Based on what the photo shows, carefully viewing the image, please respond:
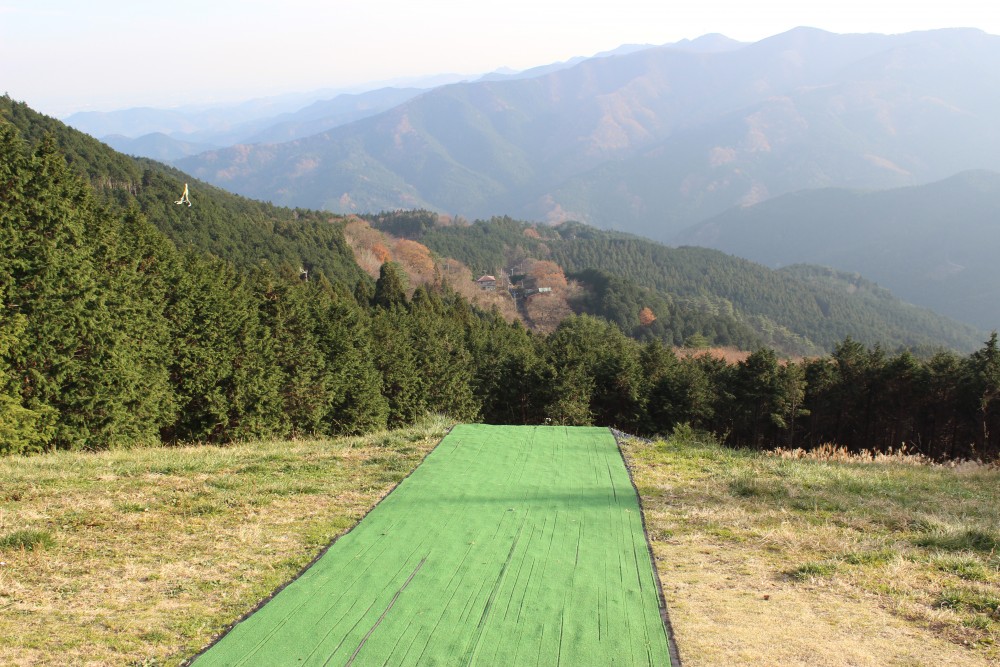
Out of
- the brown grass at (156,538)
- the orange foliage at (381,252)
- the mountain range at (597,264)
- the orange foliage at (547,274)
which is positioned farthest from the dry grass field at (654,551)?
the orange foliage at (547,274)

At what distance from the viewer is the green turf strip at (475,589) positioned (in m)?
5.73

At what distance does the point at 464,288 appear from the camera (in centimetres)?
12406

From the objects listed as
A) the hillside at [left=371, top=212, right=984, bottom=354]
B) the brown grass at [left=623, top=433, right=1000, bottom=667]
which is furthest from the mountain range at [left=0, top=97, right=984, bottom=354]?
the brown grass at [left=623, top=433, right=1000, bottom=667]

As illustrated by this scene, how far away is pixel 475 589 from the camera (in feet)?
23.1

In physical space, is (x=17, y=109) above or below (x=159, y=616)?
above

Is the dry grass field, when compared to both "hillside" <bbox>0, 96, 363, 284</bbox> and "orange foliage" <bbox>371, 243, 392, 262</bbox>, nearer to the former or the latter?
"hillside" <bbox>0, 96, 363, 284</bbox>

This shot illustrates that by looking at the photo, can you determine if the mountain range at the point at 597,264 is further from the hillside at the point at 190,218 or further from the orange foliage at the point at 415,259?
the orange foliage at the point at 415,259

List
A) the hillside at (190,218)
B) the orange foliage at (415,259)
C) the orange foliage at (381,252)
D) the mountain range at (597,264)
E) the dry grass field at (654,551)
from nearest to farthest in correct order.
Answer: the dry grass field at (654,551)
the hillside at (190,218)
the mountain range at (597,264)
the orange foliage at (381,252)
the orange foliage at (415,259)

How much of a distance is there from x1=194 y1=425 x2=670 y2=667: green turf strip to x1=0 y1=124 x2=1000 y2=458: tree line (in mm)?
11573

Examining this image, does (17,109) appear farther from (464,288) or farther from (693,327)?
(693,327)

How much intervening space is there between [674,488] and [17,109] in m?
93.0

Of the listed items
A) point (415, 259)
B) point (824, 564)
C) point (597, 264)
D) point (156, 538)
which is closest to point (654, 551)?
point (824, 564)

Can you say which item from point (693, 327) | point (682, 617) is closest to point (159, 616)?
point (682, 617)

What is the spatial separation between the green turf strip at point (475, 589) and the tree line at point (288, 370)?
11.6 m
